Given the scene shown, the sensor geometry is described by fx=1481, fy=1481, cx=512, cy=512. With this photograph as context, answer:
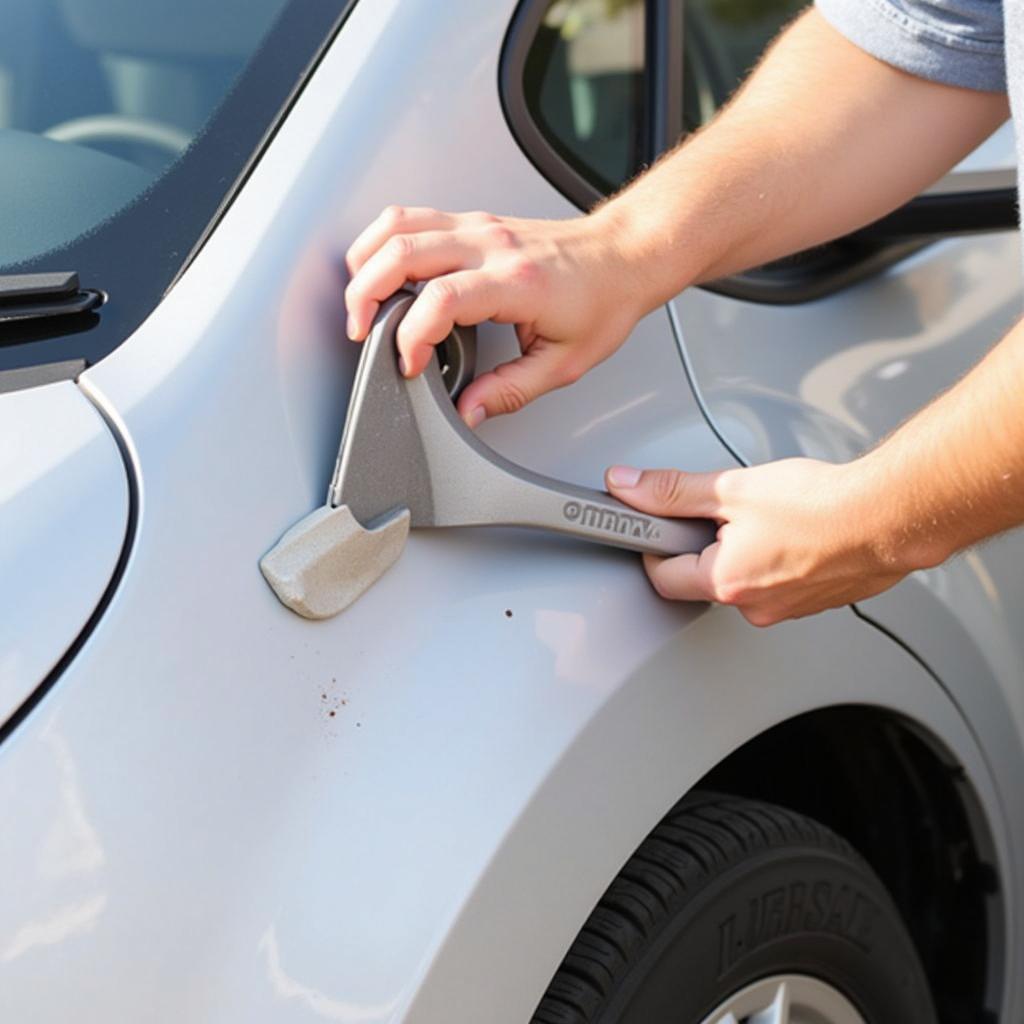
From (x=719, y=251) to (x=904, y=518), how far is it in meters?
0.34

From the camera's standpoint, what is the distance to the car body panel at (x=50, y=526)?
100 centimetres

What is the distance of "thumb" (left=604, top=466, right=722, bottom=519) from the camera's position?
135 cm

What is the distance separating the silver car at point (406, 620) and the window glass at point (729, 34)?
885 mm

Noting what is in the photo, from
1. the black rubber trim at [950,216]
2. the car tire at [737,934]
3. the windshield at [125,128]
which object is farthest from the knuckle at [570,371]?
the black rubber trim at [950,216]

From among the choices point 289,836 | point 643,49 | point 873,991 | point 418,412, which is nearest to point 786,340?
point 643,49

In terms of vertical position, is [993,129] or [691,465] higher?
[993,129]

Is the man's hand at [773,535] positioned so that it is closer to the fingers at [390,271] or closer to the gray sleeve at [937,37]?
the fingers at [390,271]

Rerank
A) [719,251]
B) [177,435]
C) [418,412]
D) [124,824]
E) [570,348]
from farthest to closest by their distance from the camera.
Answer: [719,251], [570,348], [418,412], [177,435], [124,824]

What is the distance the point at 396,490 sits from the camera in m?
1.20

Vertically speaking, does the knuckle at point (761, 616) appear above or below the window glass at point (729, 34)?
below

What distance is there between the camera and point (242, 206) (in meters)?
1.23

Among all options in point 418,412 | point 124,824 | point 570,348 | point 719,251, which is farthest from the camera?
point 719,251

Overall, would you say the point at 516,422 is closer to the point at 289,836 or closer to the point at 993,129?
the point at 289,836

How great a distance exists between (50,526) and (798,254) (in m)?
1.04
